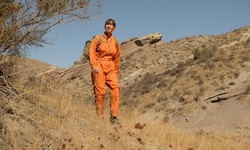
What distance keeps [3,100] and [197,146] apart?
3105 mm

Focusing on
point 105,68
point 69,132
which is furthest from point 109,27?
point 69,132

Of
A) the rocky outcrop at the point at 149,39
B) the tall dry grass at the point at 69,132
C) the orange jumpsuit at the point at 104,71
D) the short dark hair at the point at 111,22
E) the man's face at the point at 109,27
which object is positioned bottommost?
the tall dry grass at the point at 69,132

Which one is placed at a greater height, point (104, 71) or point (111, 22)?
point (111, 22)

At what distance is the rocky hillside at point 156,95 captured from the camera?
4.11 m

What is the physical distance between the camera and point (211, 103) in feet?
50.7

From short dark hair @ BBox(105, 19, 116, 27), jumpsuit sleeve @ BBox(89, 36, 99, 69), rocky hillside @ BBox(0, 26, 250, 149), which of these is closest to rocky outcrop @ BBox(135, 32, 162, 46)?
rocky hillside @ BBox(0, 26, 250, 149)

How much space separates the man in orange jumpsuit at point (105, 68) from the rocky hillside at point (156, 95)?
26cm

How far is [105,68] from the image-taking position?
5656 millimetres

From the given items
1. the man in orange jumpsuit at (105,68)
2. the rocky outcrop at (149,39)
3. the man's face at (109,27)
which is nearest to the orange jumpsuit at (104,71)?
the man in orange jumpsuit at (105,68)

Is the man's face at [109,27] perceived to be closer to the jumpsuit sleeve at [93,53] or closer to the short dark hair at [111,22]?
the short dark hair at [111,22]

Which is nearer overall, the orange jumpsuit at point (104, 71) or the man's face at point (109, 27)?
the orange jumpsuit at point (104, 71)

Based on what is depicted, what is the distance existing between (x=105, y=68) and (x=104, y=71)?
0.19 ft

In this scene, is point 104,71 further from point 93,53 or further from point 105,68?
point 93,53

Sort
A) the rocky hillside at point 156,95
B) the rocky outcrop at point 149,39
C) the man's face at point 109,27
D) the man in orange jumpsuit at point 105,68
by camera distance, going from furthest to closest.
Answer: the rocky outcrop at point 149,39 → the man's face at point 109,27 → the man in orange jumpsuit at point 105,68 → the rocky hillside at point 156,95
